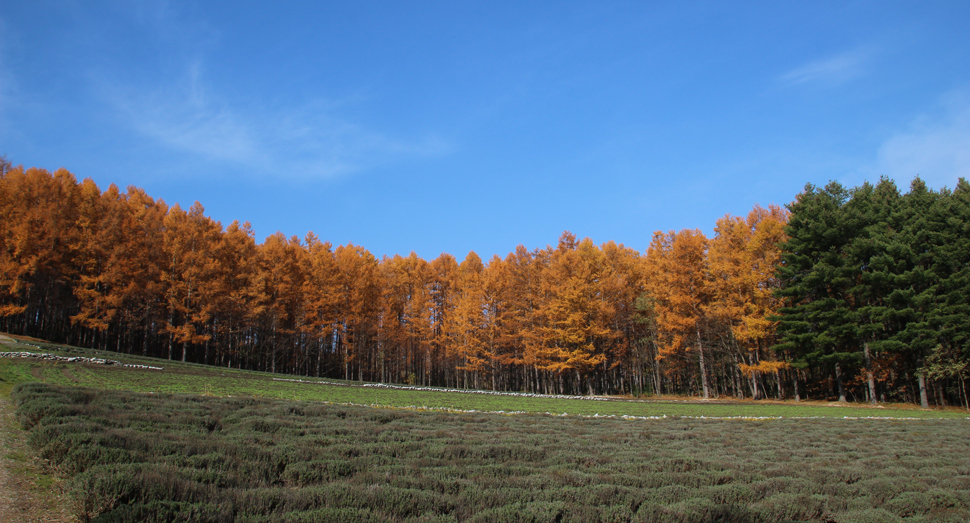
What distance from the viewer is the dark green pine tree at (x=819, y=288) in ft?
111

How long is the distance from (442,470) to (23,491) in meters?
5.26

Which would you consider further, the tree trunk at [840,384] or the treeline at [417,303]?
the treeline at [417,303]

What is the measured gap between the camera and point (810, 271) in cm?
3566

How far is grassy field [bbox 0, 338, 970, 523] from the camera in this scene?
5461mm

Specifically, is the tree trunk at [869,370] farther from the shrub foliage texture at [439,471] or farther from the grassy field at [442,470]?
the shrub foliage texture at [439,471]

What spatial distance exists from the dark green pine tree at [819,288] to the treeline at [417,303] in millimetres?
244

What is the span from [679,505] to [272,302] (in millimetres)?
48055

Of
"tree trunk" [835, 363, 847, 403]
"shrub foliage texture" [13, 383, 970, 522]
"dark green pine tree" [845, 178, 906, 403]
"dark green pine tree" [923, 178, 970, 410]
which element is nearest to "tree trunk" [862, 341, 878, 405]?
"dark green pine tree" [845, 178, 906, 403]

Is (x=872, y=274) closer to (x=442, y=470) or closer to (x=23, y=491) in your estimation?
(x=442, y=470)

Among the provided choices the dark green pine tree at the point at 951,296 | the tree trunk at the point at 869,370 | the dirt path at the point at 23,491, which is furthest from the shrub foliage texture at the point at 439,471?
the tree trunk at the point at 869,370

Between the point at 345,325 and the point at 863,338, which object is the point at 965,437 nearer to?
the point at 863,338

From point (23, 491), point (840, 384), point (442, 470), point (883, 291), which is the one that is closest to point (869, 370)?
point (840, 384)

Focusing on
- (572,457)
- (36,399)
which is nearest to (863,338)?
(572,457)

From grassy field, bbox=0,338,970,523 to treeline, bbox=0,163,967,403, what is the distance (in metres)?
25.7
